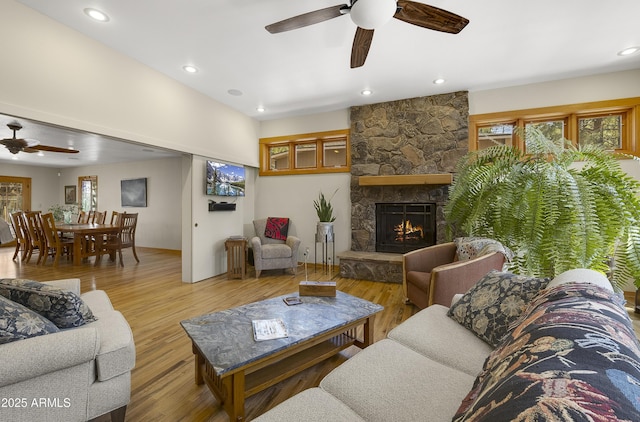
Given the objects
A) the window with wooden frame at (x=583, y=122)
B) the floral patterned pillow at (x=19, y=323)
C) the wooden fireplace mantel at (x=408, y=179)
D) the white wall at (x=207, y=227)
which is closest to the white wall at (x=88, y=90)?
the white wall at (x=207, y=227)

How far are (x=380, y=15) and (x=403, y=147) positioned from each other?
262 centimetres

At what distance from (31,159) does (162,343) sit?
8312 mm

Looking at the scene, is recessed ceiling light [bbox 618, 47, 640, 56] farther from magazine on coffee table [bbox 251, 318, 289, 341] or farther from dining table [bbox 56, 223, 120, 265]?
dining table [bbox 56, 223, 120, 265]

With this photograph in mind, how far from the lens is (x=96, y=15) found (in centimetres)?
226

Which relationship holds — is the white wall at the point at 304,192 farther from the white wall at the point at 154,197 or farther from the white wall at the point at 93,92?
the white wall at the point at 154,197

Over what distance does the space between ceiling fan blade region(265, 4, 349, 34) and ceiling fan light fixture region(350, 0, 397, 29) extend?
118 mm

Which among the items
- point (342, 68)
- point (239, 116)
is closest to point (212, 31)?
point (342, 68)

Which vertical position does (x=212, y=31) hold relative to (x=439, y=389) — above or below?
above

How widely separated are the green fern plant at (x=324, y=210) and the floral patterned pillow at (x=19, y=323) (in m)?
3.47

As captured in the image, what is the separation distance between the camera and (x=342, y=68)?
10.4 feet

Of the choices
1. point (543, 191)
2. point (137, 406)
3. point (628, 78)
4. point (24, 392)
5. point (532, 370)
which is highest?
point (628, 78)

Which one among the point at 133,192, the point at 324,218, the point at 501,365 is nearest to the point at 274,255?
the point at 324,218

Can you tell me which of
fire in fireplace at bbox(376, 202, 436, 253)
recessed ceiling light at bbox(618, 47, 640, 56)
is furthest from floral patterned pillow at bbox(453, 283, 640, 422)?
recessed ceiling light at bbox(618, 47, 640, 56)

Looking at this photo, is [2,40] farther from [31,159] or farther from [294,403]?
[31,159]
